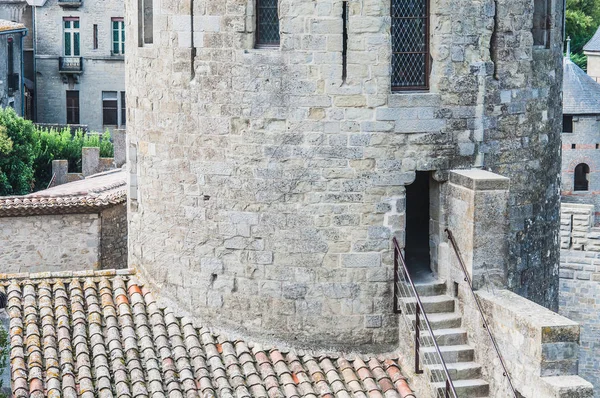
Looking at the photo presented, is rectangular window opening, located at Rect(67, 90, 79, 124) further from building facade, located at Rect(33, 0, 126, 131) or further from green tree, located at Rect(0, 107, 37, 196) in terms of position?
green tree, located at Rect(0, 107, 37, 196)

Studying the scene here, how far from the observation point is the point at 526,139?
617 inches

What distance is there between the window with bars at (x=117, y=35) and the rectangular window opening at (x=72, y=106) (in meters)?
2.78

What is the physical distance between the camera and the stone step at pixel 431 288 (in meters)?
15.1

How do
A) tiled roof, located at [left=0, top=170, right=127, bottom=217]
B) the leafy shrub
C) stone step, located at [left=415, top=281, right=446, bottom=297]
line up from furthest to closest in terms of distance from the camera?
1. the leafy shrub
2. tiled roof, located at [left=0, top=170, right=127, bottom=217]
3. stone step, located at [left=415, top=281, right=446, bottom=297]

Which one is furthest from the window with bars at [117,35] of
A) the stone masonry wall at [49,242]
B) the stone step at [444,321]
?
the stone step at [444,321]

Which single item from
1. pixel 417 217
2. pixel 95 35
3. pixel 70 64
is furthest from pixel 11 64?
pixel 417 217

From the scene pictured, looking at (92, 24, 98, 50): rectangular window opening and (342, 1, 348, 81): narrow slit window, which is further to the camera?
(92, 24, 98, 50): rectangular window opening

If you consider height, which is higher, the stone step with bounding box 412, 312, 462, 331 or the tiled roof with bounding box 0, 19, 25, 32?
the tiled roof with bounding box 0, 19, 25, 32

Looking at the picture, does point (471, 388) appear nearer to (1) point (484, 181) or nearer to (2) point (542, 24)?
(1) point (484, 181)

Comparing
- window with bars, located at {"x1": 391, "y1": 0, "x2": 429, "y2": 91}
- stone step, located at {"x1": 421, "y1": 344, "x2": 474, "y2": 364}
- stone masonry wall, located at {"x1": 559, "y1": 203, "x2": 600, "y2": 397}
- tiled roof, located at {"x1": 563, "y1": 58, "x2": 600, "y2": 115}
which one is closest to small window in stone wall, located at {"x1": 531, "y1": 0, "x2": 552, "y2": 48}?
window with bars, located at {"x1": 391, "y1": 0, "x2": 429, "y2": 91}

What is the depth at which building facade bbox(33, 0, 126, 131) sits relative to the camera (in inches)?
2202

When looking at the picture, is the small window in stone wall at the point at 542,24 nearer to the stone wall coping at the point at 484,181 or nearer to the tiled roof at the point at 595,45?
the stone wall coping at the point at 484,181

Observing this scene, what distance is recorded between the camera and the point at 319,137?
1459cm

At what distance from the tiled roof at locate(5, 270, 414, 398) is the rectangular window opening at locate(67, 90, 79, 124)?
1663 inches
